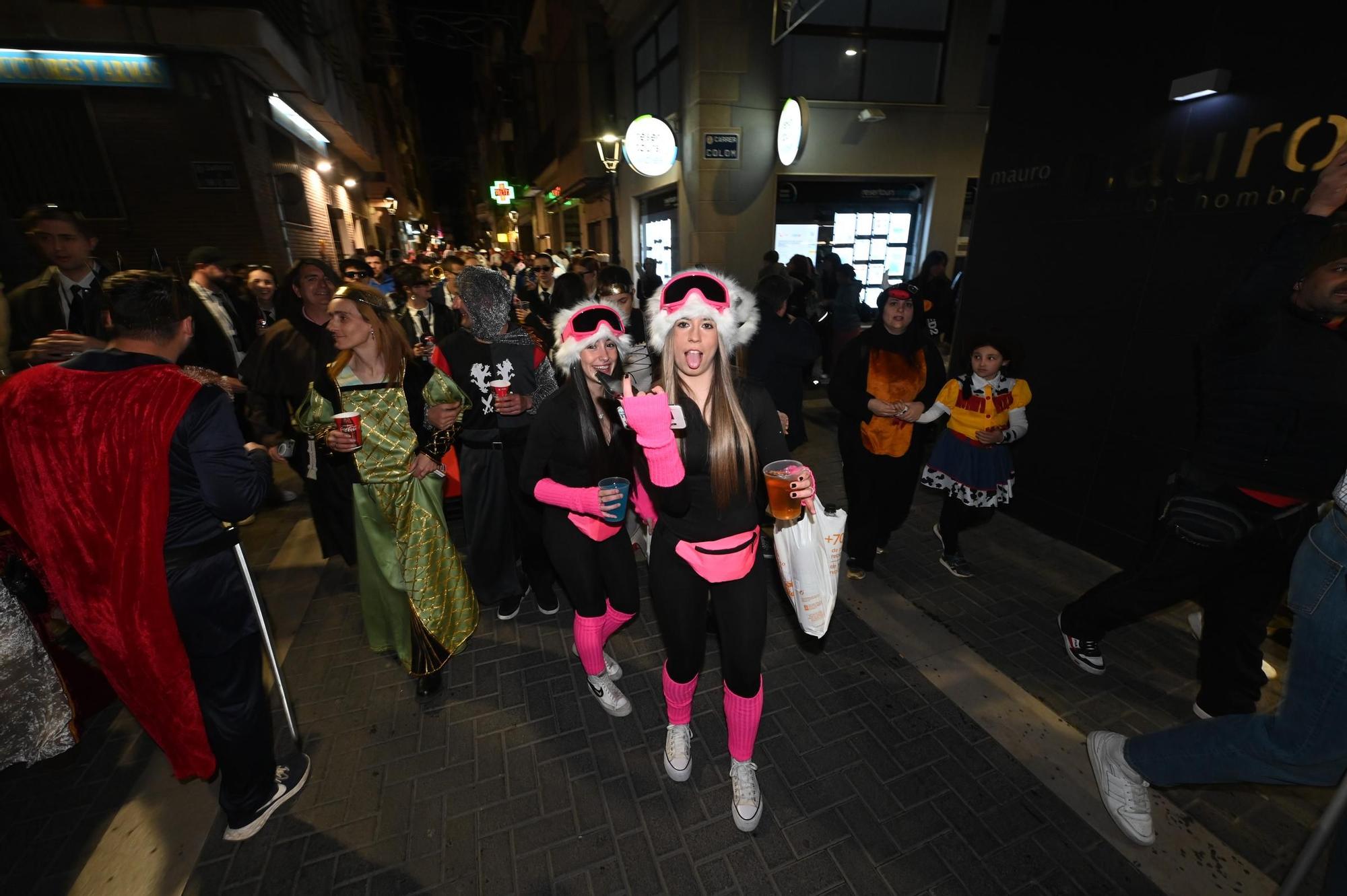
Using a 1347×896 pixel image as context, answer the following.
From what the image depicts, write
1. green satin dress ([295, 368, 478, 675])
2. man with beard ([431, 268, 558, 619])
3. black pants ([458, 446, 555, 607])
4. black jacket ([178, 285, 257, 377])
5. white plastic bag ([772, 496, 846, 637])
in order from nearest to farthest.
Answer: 1. white plastic bag ([772, 496, 846, 637])
2. green satin dress ([295, 368, 478, 675])
3. man with beard ([431, 268, 558, 619])
4. black pants ([458, 446, 555, 607])
5. black jacket ([178, 285, 257, 377])

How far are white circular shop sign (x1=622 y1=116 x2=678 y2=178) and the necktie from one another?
35.6 feet

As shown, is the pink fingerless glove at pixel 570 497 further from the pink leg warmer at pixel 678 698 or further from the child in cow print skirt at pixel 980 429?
the child in cow print skirt at pixel 980 429

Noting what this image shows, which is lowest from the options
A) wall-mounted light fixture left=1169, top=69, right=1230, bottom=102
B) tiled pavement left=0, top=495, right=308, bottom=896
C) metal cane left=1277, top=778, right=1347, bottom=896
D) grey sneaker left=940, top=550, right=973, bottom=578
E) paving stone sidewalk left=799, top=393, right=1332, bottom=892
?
tiled pavement left=0, top=495, right=308, bottom=896

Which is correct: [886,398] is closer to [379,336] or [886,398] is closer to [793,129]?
[379,336]

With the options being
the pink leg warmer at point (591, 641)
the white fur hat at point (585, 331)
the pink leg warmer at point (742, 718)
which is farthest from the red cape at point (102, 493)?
the pink leg warmer at point (742, 718)

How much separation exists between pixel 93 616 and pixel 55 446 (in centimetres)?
68

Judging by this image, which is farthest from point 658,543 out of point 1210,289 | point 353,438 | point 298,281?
point 1210,289

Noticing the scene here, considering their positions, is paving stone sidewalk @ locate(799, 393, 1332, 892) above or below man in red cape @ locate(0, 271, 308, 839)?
below

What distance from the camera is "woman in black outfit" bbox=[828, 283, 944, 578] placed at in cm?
405

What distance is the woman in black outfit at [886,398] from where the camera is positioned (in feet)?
13.3

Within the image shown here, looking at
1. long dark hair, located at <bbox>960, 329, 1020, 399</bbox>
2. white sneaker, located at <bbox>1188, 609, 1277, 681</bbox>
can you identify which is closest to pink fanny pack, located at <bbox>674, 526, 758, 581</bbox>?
long dark hair, located at <bbox>960, 329, 1020, 399</bbox>

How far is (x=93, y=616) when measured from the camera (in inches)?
86.6

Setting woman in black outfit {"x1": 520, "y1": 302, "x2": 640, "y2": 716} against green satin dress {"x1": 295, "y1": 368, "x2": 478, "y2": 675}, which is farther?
green satin dress {"x1": 295, "y1": 368, "x2": 478, "y2": 675}

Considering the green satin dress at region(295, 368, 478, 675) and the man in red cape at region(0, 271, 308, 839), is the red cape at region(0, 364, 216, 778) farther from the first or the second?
the green satin dress at region(295, 368, 478, 675)
